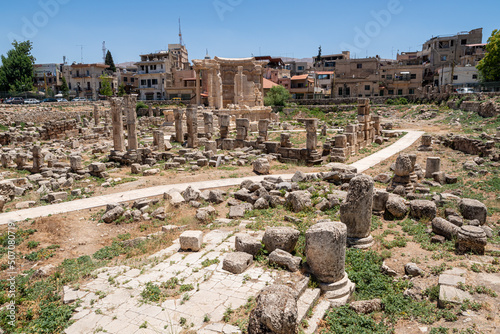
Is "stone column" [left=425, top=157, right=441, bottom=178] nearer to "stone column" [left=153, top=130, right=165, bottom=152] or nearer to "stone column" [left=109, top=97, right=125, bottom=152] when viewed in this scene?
"stone column" [left=153, top=130, right=165, bottom=152]

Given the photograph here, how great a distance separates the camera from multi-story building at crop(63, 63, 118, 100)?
68438 millimetres

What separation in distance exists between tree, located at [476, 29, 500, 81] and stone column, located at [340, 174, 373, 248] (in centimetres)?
4173

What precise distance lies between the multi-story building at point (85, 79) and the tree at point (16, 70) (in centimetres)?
1273

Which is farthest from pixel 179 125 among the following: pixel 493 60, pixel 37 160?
pixel 493 60

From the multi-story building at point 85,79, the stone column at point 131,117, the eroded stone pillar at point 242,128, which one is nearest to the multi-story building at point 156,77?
the multi-story building at point 85,79

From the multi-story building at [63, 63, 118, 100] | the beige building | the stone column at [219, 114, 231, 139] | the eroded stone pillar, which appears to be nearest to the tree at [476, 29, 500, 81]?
the beige building

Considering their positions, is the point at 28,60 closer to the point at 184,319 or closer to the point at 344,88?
the point at 344,88

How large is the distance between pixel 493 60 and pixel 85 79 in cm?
6714

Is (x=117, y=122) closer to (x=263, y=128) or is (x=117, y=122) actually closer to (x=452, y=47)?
(x=263, y=128)

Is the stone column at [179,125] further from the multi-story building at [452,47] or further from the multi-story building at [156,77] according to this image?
the multi-story building at [452,47]

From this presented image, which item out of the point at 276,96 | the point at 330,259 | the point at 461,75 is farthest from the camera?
the point at 276,96

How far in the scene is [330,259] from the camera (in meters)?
7.34

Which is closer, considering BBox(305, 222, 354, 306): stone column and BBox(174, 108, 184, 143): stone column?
BBox(305, 222, 354, 306): stone column

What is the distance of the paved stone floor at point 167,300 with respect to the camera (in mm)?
6227
